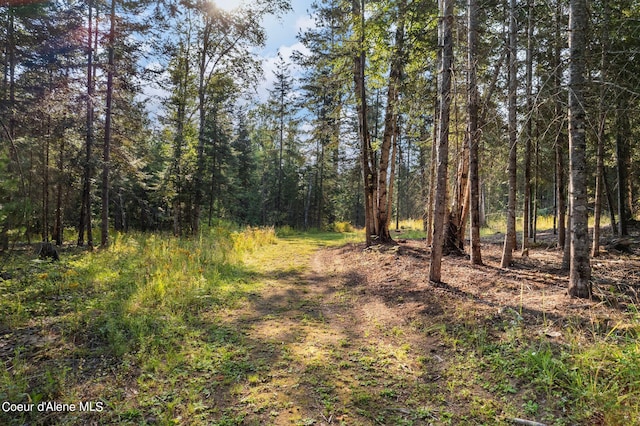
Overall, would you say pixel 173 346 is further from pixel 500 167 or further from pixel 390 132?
pixel 500 167

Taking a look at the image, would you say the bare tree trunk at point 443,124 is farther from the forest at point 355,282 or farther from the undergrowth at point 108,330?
the undergrowth at point 108,330

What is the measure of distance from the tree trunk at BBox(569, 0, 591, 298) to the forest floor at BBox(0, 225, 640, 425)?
1.35 ft

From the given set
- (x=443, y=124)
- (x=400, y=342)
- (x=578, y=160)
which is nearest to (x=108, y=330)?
(x=400, y=342)

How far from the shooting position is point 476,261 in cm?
763

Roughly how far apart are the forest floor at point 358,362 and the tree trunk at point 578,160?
0.41 metres

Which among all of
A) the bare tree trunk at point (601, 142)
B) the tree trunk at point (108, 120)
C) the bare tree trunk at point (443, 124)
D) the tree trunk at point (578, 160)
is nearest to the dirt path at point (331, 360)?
the bare tree trunk at point (443, 124)

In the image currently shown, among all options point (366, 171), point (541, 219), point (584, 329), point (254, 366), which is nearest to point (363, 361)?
point (254, 366)

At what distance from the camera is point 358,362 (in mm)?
3688

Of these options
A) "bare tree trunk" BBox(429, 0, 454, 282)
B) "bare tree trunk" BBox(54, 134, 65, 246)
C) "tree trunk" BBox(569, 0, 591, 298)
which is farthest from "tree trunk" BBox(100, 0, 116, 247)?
"tree trunk" BBox(569, 0, 591, 298)

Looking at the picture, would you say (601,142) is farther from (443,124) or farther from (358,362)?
(358,362)

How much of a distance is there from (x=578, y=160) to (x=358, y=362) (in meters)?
4.03

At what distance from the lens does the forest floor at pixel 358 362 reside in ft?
8.93

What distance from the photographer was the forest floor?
2.72m

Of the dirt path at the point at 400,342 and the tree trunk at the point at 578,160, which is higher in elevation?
the tree trunk at the point at 578,160
